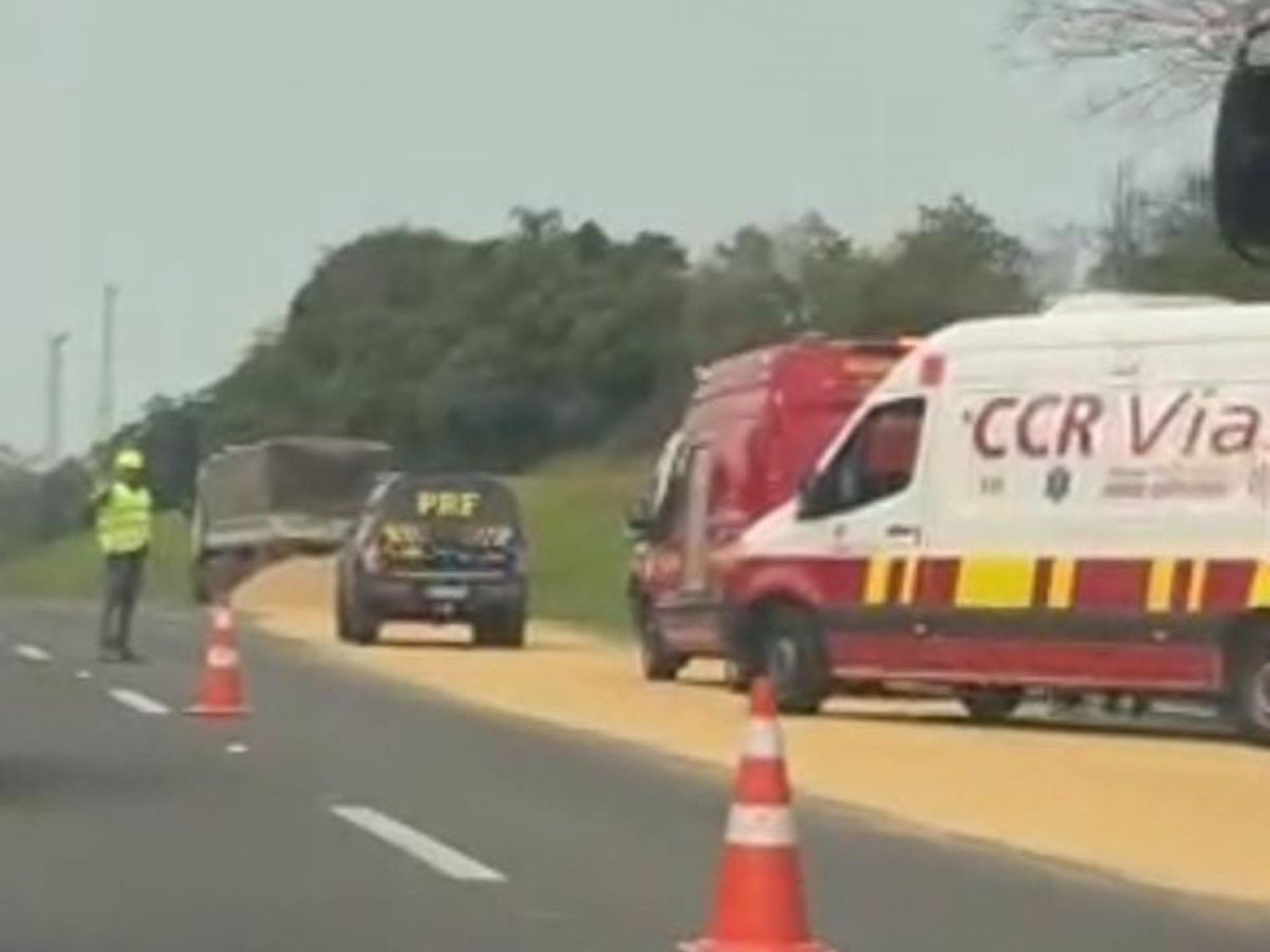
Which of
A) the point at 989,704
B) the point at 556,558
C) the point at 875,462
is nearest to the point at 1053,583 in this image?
the point at 875,462

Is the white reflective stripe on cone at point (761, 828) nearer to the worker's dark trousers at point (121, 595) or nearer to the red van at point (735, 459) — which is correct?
the red van at point (735, 459)

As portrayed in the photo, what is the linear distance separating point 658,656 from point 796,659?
511cm

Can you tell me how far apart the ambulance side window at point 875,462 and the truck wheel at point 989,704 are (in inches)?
59.8

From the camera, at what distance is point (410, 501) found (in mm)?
41406

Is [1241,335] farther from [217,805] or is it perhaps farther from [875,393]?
[217,805]

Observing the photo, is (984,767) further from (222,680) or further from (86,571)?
(86,571)

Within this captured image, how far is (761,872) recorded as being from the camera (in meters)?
11.8

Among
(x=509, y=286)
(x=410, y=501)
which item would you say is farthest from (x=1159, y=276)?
(x=509, y=286)

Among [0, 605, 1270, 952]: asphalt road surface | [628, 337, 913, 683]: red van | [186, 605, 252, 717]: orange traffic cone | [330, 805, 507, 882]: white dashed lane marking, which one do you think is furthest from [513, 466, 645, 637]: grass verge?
[330, 805, 507, 882]: white dashed lane marking

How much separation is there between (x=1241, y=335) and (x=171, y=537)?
72452 millimetres

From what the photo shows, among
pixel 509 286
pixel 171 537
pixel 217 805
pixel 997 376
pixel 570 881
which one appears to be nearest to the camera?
pixel 570 881

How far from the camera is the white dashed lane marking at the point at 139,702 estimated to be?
26.2 metres

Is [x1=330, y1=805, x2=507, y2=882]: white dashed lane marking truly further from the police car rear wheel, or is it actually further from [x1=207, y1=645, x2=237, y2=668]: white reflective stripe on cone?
the police car rear wheel

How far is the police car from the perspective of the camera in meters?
40.5
